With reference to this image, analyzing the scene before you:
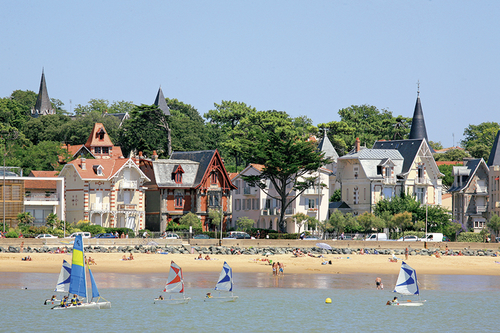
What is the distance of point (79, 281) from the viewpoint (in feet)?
121

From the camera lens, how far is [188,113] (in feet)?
495

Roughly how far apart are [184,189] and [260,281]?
37681 millimetres

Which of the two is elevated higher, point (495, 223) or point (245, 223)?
point (495, 223)

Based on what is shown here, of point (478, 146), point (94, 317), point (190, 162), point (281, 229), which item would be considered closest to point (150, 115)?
point (190, 162)

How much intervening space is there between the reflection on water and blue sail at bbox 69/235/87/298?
31.5ft

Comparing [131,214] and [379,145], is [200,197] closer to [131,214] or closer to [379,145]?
[131,214]

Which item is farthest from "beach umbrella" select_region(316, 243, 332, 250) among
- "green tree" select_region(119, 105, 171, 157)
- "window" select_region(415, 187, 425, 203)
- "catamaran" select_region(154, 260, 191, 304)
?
"green tree" select_region(119, 105, 171, 157)

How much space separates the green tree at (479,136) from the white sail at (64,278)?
102133 mm

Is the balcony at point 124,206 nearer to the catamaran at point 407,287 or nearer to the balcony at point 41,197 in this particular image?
the balcony at point 41,197

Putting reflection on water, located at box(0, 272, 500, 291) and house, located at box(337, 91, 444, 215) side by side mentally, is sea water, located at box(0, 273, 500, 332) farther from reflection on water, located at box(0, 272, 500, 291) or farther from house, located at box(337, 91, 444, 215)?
house, located at box(337, 91, 444, 215)

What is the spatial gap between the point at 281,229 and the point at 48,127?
2046 inches

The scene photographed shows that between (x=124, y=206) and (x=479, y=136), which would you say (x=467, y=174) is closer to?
Answer: (x=124, y=206)

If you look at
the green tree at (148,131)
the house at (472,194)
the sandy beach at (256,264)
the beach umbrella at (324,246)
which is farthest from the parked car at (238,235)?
the house at (472,194)

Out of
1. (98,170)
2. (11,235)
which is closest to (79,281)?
(11,235)
